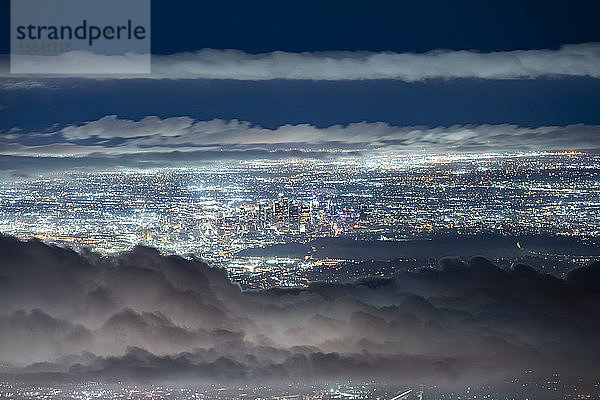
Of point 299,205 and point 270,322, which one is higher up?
point 299,205

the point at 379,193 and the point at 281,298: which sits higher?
the point at 379,193

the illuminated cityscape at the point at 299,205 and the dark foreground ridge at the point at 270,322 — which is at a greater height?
the illuminated cityscape at the point at 299,205

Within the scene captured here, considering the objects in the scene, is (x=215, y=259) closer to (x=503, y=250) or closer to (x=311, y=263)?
(x=311, y=263)

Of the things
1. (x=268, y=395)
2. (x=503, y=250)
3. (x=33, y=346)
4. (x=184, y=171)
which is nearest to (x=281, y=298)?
(x=268, y=395)

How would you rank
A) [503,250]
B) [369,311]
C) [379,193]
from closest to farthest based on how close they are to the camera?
[379,193], [503,250], [369,311]

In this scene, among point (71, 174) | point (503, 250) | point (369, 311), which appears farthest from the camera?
point (369, 311)

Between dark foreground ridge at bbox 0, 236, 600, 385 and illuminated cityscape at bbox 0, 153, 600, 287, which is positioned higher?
illuminated cityscape at bbox 0, 153, 600, 287

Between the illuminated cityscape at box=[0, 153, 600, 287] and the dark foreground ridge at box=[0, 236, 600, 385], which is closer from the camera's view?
the illuminated cityscape at box=[0, 153, 600, 287]

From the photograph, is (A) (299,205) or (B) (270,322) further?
(B) (270,322)
